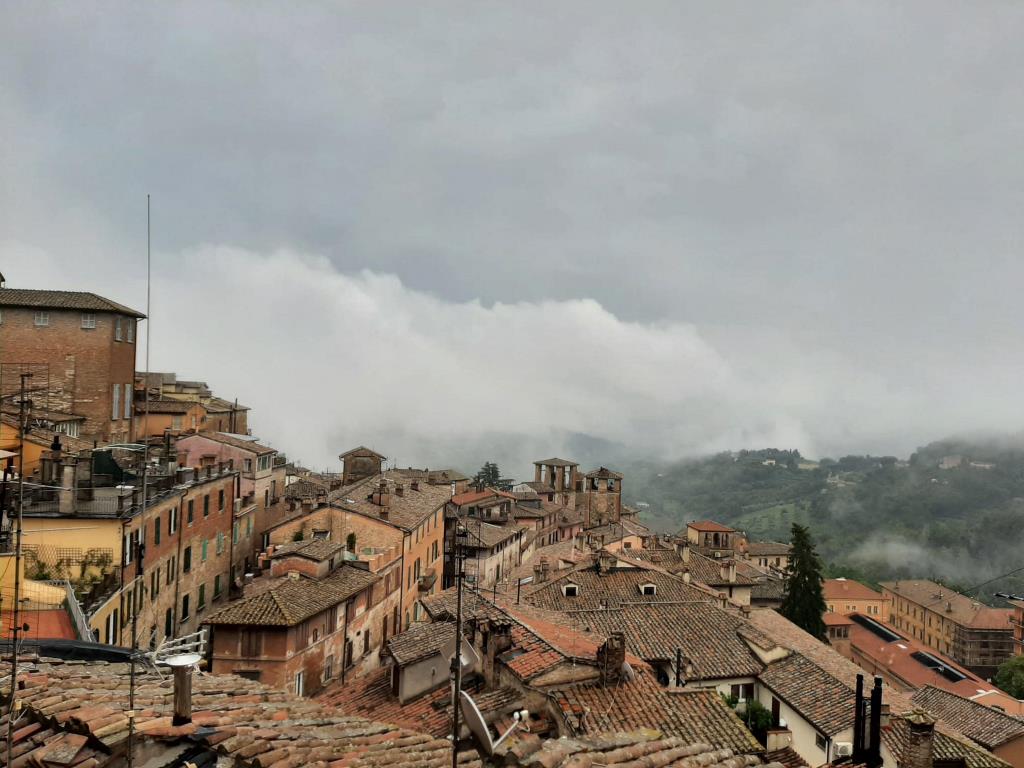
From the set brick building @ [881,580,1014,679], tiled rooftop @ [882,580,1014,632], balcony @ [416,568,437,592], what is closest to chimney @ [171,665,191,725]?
balcony @ [416,568,437,592]

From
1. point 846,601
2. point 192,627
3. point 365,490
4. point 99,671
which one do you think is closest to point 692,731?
point 99,671

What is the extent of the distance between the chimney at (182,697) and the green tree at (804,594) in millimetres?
53299

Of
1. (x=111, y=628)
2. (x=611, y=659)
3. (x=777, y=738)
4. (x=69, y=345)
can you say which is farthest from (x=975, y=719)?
(x=69, y=345)

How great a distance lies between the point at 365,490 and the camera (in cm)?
4216

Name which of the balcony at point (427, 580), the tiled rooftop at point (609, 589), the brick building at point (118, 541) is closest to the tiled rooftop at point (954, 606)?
the tiled rooftop at point (609, 589)

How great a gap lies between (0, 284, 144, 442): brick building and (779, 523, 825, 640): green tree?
148 ft

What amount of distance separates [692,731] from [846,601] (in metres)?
81.7

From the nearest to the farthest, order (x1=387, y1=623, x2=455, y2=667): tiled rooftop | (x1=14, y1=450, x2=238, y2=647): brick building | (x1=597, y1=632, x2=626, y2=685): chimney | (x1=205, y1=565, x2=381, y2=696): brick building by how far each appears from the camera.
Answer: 1. (x1=597, y1=632, x2=626, y2=685): chimney
2. (x1=387, y1=623, x2=455, y2=667): tiled rooftop
3. (x1=14, y1=450, x2=238, y2=647): brick building
4. (x1=205, y1=565, x2=381, y2=696): brick building

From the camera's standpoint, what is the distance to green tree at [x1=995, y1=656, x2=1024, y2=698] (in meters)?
52.5

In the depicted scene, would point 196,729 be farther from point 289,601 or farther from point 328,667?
point 328,667

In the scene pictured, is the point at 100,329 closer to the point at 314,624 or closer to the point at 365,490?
the point at 365,490

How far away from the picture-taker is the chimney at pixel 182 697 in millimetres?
5406

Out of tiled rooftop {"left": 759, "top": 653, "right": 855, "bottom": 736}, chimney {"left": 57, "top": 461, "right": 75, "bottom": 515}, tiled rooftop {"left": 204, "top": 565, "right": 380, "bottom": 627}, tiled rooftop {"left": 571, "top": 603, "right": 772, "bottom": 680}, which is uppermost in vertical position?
chimney {"left": 57, "top": 461, "right": 75, "bottom": 515}

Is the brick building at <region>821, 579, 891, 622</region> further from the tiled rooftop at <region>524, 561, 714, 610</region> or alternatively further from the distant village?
the tiled rooftop at <region>524, 561, 714, 610</region>
